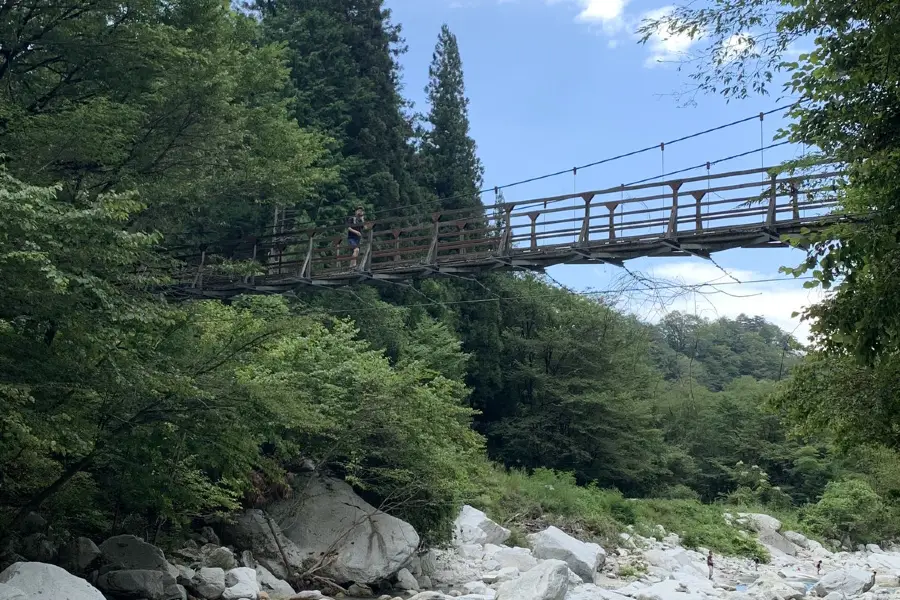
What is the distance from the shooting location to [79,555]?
8.42 metres

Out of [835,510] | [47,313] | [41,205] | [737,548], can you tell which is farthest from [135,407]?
[835,510]

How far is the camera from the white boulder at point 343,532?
10734 mm

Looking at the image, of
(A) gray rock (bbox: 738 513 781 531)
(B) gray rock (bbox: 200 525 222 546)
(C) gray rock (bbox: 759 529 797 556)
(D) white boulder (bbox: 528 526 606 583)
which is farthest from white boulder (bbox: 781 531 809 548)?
(B) gray rock (bbox: 200 525 222 546)

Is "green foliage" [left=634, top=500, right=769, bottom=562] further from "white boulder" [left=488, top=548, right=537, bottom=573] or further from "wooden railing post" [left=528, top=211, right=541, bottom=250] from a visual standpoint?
"wooden railing post" [left=528, top=211, right=541, bottom=250]

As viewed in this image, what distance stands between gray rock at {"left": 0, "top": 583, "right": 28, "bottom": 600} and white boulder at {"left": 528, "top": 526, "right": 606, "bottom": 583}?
852 cm

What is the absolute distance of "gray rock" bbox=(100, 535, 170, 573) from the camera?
28.0 ft

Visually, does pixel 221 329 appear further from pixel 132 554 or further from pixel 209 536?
pixel 132 554

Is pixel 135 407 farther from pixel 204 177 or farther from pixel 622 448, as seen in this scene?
pixel 622 448

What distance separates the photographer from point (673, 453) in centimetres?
2777

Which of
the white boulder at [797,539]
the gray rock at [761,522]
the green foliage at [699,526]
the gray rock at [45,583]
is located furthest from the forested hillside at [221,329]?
the gray rock at [761,522]

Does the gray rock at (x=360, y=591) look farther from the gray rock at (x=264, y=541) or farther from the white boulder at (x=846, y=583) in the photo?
the white boulder at (x=846, y=583)

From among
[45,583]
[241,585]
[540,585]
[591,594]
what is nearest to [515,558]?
[591,594]

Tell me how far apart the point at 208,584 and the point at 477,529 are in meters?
7.20

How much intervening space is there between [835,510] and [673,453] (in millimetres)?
5237
